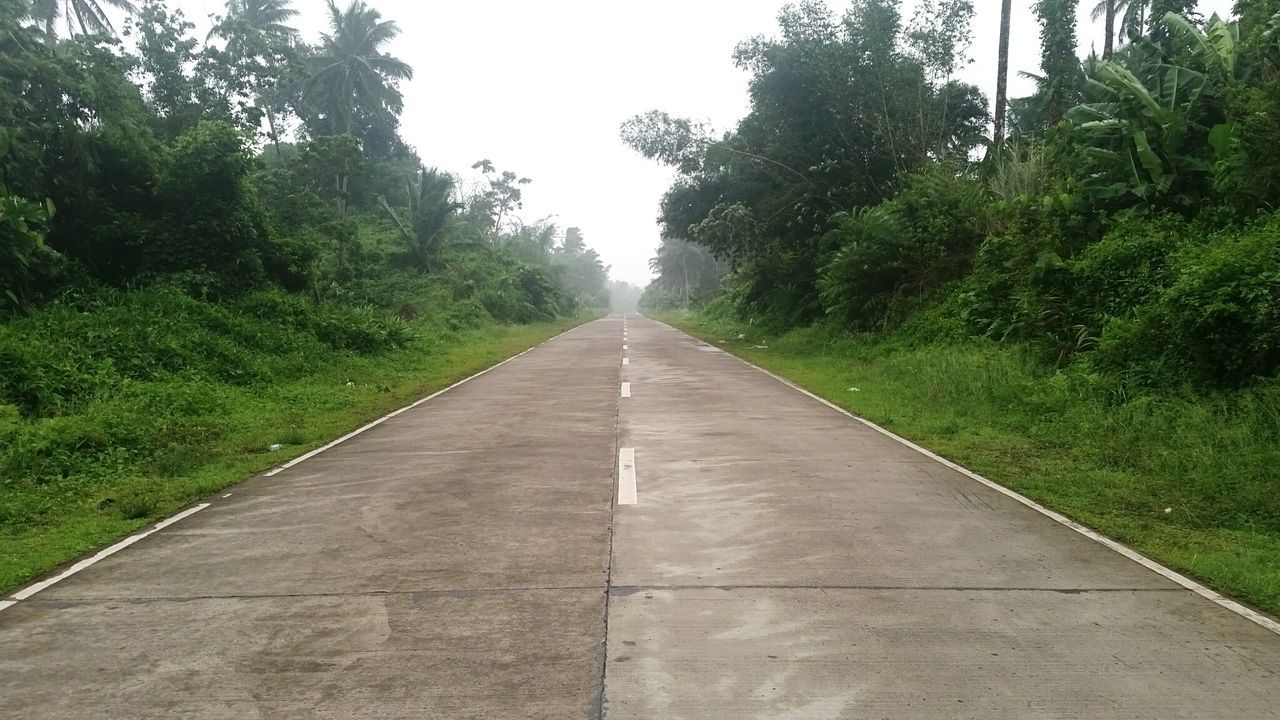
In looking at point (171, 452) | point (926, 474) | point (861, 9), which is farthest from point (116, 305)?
point (861, 9)

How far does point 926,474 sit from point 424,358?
→ 1607 cm

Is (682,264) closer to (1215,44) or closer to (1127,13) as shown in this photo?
(1127,13)

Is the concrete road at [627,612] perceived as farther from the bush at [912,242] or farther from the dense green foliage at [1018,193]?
the bush at [912,242]

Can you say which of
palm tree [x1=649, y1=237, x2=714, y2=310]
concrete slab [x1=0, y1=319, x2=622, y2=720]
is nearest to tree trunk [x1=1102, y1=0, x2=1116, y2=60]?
concrete slab [x1=0, y1=319, x2=622, y2=720]

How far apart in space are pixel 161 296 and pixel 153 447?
300 inches

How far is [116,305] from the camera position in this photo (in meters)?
15.0

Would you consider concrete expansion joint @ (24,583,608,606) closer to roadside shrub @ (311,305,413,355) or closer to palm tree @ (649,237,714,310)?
roadside shrub @ (311,305,413,355)

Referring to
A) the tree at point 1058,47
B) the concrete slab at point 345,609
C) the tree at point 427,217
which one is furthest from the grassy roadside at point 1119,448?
the tree at point 427,217

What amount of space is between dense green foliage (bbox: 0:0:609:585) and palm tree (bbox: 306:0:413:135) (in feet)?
29.4

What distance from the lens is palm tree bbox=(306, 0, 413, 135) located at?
4122 centimetres

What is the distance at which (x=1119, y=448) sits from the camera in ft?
28.8

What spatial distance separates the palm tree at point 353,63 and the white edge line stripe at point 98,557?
3846cm

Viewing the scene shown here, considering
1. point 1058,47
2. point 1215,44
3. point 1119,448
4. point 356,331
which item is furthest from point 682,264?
point 1119,448

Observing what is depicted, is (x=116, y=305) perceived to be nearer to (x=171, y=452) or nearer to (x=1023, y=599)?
(x=171, y=452)
